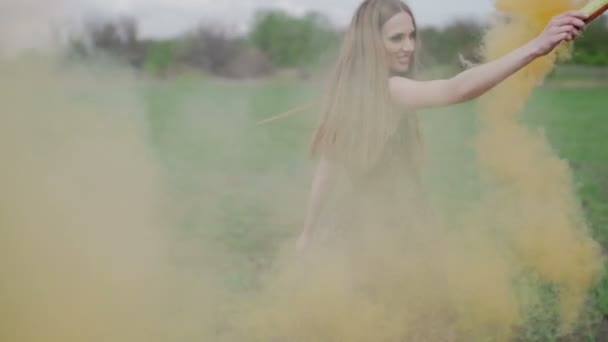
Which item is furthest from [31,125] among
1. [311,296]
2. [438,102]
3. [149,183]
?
[438,102]

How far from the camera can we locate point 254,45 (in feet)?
12.9

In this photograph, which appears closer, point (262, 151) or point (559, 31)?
point (559, 31)

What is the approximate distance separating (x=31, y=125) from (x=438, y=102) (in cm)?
148

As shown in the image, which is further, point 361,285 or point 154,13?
point 154,13

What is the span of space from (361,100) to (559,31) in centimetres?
69

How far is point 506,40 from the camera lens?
2.71 meters

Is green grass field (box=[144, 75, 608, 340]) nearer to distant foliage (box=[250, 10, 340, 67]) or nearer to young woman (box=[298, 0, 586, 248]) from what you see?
distant foliage (box=[250, 10, 340, 67])

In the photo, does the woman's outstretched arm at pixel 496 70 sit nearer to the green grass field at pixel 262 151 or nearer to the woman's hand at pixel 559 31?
the woman's hand at pixel 559 31

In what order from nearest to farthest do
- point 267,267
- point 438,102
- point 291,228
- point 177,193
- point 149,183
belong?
point 438,102, point 149,183, point 267,267, point 291,228, point 177,193

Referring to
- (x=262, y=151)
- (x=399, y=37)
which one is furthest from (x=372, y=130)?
(x=262, y=151)

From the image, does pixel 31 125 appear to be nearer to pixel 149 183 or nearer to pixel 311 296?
pixel 149 183

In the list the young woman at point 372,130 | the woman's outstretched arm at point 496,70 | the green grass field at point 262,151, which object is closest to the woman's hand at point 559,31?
the woman's outstretched arm at point 496,70

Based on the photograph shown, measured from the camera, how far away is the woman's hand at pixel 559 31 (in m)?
2.22

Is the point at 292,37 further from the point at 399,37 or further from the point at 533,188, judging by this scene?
the point at 533,188
